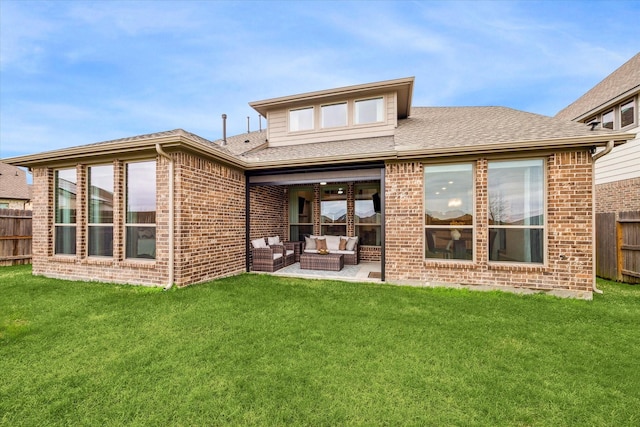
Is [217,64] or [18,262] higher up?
[217,64]

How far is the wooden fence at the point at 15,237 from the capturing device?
28.3ft

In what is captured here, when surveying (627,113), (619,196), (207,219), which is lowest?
(207,219)

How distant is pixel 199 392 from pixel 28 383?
5.65 ft

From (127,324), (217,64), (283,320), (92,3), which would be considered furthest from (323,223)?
(217,64)

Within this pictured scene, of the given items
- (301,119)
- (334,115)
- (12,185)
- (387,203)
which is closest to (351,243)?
(387,203)

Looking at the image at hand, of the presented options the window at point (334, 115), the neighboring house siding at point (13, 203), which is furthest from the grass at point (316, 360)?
the neighboring house siding at point (13, 203)

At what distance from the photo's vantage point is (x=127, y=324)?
3895mm

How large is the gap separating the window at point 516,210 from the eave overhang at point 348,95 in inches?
160

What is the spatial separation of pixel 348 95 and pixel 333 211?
426cm

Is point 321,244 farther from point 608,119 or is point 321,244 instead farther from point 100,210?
point 608,119

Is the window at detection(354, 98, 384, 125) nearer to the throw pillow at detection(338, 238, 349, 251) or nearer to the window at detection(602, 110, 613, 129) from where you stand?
the throw pillow at detection(338, 238, 349, 251)

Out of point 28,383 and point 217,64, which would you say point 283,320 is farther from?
point 217,64

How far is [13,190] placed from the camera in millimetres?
18703

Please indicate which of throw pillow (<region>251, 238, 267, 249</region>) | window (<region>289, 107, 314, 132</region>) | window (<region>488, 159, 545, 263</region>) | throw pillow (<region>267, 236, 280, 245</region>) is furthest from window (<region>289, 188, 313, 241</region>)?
window (<region>488, 159, 545, 263</region>)
